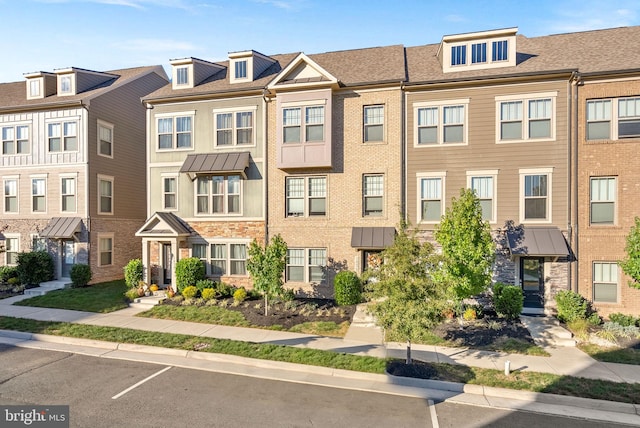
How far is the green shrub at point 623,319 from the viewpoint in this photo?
13484 mm

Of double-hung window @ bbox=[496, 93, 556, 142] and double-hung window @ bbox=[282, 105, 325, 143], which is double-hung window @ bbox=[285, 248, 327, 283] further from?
double-hung window @ bbox=[496, 93, 556, 142]

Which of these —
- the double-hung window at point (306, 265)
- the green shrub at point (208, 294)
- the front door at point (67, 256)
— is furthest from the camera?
the front door at point (67, 256)

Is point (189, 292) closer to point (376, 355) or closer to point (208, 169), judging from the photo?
point (208, 169)

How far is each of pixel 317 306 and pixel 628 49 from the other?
18.4 metres

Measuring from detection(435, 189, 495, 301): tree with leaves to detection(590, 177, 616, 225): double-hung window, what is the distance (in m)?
5.63

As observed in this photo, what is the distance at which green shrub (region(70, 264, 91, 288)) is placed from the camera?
63.2 ft

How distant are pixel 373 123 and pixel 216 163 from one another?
27.6ft

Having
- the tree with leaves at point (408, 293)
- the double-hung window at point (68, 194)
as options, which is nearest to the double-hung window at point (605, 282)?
the tree with leaves at point (408, 293)

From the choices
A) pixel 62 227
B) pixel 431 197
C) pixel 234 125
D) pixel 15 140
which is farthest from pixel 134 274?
pixel 431 197

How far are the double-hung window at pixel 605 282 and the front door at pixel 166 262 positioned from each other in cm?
2091

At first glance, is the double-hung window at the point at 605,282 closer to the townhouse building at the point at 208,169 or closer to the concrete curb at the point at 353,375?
the concrete curb at the point at 353,375

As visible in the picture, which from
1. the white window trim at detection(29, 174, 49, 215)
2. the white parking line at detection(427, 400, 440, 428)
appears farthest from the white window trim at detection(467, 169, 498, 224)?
the white window trim at detection(29, 174, 49, 215)

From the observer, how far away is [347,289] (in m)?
15.8

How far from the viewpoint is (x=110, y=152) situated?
72.8 feet
